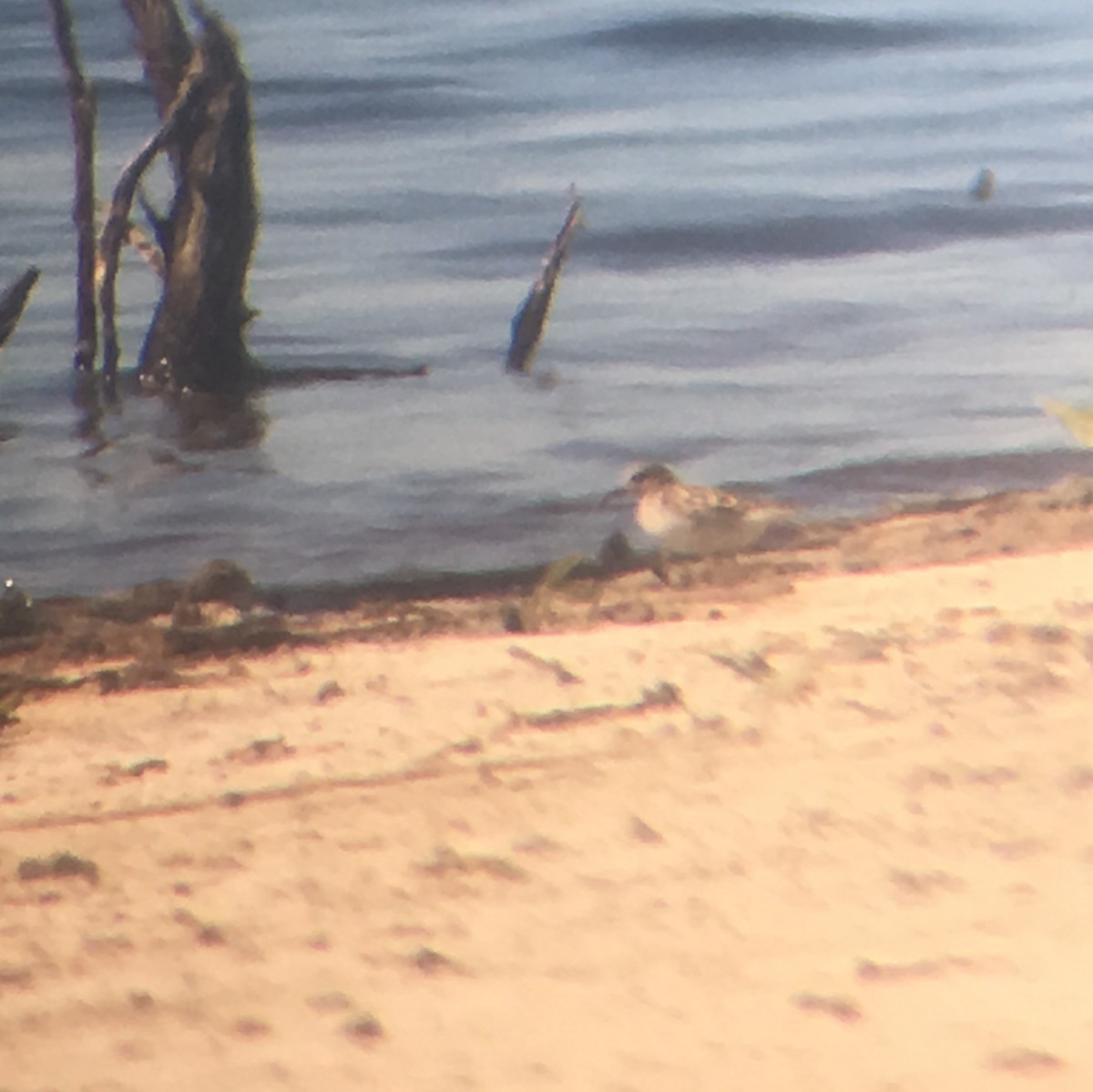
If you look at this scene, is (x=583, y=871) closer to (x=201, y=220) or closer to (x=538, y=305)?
(x=201, y=220)

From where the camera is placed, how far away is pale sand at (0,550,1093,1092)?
2.10 meters

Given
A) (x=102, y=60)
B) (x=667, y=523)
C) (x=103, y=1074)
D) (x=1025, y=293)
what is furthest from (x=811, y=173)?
(x=103, y=1074)

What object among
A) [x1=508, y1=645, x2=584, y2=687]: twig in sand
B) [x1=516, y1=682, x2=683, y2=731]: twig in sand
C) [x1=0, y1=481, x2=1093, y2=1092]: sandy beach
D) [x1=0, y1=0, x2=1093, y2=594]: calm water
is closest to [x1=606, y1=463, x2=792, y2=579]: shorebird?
[x1=0, y1=0, x2=1093, y2=594]: calm water

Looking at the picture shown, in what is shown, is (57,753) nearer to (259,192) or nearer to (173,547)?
(173,547)

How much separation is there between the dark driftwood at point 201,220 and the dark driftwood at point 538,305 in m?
1.20

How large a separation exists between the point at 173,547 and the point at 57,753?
249 cm

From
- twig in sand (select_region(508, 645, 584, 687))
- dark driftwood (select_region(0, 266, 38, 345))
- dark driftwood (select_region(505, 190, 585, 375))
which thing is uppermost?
dark driftwood (select_region(0, 266, 38, 345))

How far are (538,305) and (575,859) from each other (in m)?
5.30

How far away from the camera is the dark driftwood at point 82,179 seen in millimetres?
6207


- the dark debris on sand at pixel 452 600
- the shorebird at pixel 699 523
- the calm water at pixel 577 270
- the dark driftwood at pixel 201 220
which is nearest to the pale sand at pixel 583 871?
the dark debris on sand at pixel 452 600

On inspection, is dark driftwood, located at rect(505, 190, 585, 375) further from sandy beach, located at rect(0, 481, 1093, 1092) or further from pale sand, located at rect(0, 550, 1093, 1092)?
pale sand, located at rect(0, 550, 1093, 1092)

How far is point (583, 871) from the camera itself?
101 inches

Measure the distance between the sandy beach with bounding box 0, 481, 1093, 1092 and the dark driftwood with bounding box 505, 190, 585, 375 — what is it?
3.46 m

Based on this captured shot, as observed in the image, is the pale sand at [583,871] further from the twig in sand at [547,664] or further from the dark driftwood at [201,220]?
the dark driftwood at [201,220]
